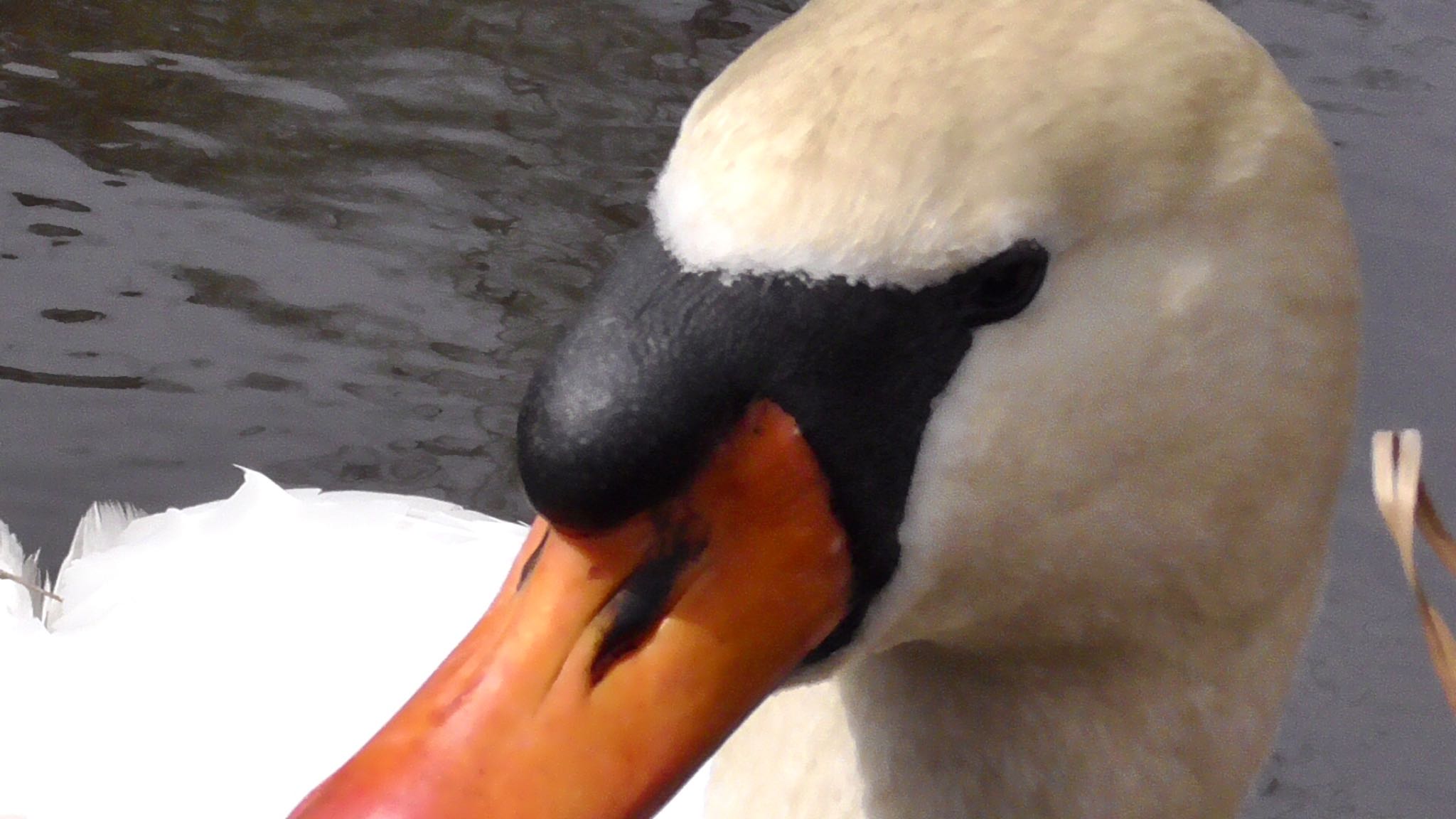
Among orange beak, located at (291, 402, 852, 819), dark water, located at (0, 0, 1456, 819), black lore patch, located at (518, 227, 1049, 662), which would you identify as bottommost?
dark water, located at (0, 0, 1456, 819)

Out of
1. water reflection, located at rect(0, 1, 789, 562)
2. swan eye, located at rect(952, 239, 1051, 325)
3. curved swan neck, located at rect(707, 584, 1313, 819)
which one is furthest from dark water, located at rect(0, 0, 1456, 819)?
swan eye, located at rect(952, 239, 1051, 325)

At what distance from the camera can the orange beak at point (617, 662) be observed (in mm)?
1311

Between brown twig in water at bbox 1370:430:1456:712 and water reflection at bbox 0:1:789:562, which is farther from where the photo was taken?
water reflection at bbox 0:1:789:562

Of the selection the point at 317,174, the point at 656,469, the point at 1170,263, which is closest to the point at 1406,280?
the point at 317,174

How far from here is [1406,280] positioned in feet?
14.4

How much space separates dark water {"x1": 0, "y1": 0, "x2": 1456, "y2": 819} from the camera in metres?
3.85

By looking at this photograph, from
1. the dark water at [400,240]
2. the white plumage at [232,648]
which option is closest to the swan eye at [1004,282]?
the white plumage at [232,648]

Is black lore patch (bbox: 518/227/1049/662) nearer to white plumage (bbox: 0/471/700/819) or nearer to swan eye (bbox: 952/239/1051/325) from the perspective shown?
Answer: swan eye (bbox: 952/239/1051/325)

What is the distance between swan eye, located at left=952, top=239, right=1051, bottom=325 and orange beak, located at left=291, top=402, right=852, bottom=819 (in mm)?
165

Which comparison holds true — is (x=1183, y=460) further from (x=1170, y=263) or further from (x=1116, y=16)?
(x=1116, y=16)

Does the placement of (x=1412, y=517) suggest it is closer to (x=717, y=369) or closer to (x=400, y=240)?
(x=717, y=369)

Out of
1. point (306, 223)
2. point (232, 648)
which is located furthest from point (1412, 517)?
point (306, 223)

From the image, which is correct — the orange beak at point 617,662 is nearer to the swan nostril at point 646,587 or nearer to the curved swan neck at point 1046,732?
the swan nostril at point 646,587

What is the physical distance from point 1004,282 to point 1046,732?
1.61ft
